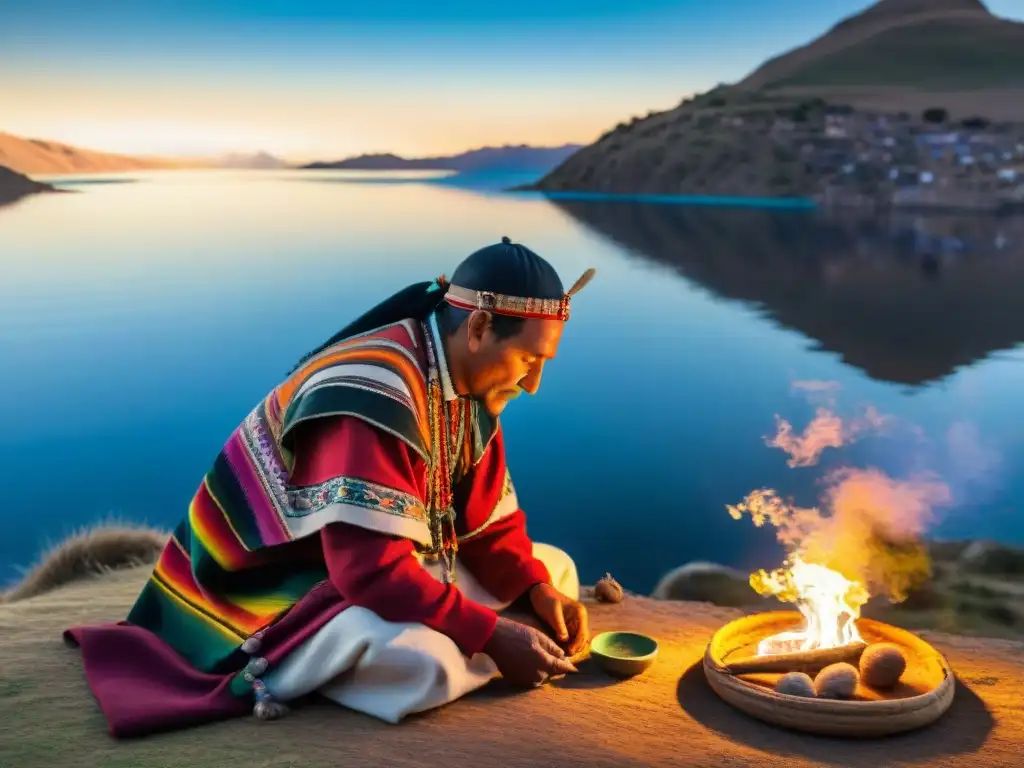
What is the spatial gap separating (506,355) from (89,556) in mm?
2738

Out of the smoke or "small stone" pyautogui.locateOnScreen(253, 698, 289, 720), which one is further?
the smoke

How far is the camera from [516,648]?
99.0 inches

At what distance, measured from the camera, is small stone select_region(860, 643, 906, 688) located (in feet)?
8.72

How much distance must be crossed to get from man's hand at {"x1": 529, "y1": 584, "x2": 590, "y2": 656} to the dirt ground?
3.9 inches

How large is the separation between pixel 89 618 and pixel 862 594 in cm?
250

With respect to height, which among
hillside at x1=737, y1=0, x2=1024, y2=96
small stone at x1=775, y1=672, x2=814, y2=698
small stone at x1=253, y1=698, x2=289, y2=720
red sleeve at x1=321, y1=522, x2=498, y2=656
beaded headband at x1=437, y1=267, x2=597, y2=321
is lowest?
small stone at x1=775, y1=672, x2=814, y2=698

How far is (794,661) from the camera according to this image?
2756mm

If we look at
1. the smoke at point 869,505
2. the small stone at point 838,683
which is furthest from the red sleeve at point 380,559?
the smoke at point 869,505

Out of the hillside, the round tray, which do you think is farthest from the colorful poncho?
the hillside

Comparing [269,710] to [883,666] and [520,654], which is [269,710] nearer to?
[520,654]

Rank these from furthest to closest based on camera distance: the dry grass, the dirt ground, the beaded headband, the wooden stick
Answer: the dry grass < the wooden stick < the beaded headband < the dirt ground

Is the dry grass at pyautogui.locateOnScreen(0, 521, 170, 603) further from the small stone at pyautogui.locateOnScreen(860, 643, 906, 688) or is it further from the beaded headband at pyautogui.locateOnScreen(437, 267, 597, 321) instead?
the small stone at pyautogui.locateOnScreen(860, 643, 906, 688)

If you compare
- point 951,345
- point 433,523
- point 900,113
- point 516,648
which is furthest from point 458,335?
point 900,113

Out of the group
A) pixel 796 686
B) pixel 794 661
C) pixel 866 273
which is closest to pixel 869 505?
pixel 794 661
